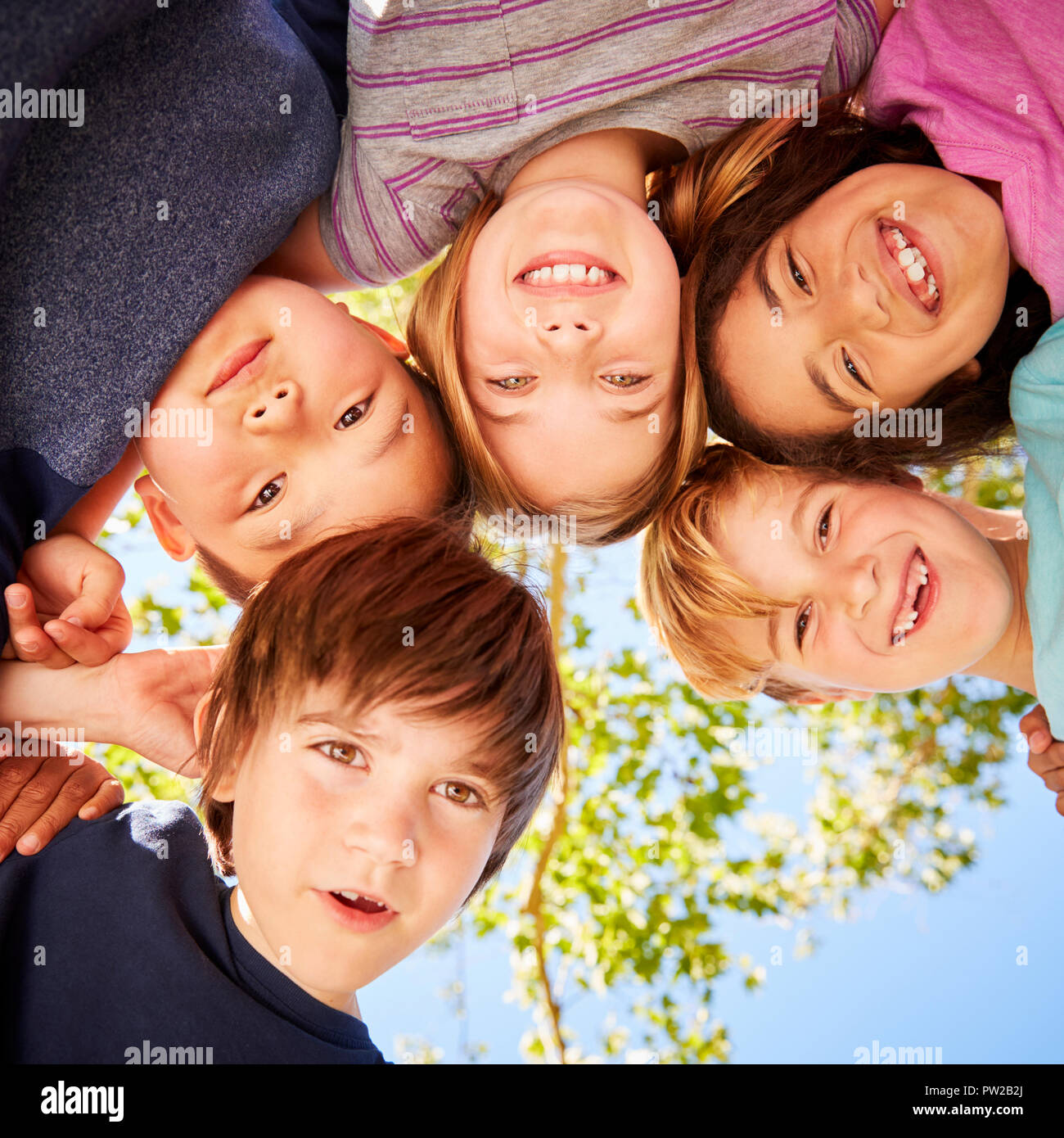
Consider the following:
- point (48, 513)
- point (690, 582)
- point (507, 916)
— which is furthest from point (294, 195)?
point (507, 916)

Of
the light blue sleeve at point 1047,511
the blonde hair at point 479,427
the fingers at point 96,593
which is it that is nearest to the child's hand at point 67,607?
the fingers at point 96,593

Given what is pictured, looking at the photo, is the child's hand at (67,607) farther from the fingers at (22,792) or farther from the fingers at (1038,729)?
the fingers at (1038,729)

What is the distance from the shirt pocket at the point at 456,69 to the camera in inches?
93.4

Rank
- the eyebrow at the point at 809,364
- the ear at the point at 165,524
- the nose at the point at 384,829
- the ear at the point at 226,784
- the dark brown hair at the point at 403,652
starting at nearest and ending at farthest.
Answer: the nose at the point at 384,829 < the dark brown hair at the point at 403,652 < the ear at the point at 226,784 < the eyebrow at the point at 809,364 < the ear at the point at 165,524

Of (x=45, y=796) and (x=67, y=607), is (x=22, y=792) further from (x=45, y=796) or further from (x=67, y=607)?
(x=67, y=607)

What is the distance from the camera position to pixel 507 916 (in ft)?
13.9

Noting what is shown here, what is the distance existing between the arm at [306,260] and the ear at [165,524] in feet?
1.99

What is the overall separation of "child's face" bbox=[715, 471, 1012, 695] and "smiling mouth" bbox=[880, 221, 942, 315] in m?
0.46

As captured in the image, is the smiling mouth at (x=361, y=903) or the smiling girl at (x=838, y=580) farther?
the smiling girl at (x=838, y=580)

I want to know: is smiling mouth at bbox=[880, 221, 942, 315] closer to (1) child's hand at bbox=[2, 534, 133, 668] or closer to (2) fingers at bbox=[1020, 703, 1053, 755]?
(2) fingers at bbox=[1020, 703, 1053, 755]

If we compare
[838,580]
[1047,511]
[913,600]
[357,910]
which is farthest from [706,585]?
[357,910]

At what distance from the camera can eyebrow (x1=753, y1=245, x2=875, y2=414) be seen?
256cm

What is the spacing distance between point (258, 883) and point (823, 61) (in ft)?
7.06

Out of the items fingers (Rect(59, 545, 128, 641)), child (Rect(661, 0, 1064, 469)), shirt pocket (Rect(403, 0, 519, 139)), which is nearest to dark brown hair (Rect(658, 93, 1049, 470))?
child (Rect(661, 0, 1064, 469))
